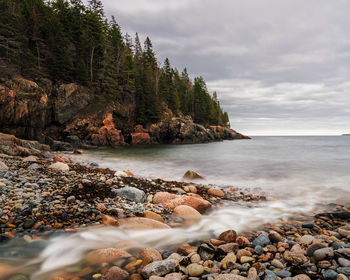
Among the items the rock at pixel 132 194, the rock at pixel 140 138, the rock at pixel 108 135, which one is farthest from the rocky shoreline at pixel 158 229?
the rock at pixel 140 138

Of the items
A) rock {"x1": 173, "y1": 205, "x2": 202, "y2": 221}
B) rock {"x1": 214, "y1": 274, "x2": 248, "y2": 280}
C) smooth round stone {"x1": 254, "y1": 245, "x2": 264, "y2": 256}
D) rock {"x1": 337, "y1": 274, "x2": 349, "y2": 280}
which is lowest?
rock {"x1": 173, "y1": 205, "x2": 202, "y2": 221}

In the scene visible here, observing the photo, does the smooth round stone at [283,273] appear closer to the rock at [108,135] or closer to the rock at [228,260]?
the rock at [228,260]

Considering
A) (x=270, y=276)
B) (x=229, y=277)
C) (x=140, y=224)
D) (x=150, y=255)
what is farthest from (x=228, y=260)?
(x=140, y=224)

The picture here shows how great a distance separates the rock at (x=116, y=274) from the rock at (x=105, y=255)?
346mm

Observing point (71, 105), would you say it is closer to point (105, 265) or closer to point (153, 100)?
point (153, 100)

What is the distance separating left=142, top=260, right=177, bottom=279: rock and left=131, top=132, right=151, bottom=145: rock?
1357 inches

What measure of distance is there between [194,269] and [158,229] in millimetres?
1660

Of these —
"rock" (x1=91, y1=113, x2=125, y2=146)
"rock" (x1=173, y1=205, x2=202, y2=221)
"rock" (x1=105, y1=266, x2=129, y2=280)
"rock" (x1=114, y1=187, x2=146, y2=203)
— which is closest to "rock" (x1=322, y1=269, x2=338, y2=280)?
"rock" (x1=105, y1=266, x2=129, y2=280)

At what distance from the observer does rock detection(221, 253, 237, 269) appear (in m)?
2.61

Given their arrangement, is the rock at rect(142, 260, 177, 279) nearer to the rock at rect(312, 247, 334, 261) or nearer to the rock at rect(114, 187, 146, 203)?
the rock at rect(312, 247, 334, 261)

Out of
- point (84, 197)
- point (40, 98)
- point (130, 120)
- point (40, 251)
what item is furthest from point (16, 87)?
point (40, 251)

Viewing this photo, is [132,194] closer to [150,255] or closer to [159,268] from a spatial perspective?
[150,255]

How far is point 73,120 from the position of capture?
28.3 metres

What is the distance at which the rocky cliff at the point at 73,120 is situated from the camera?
760 inches
